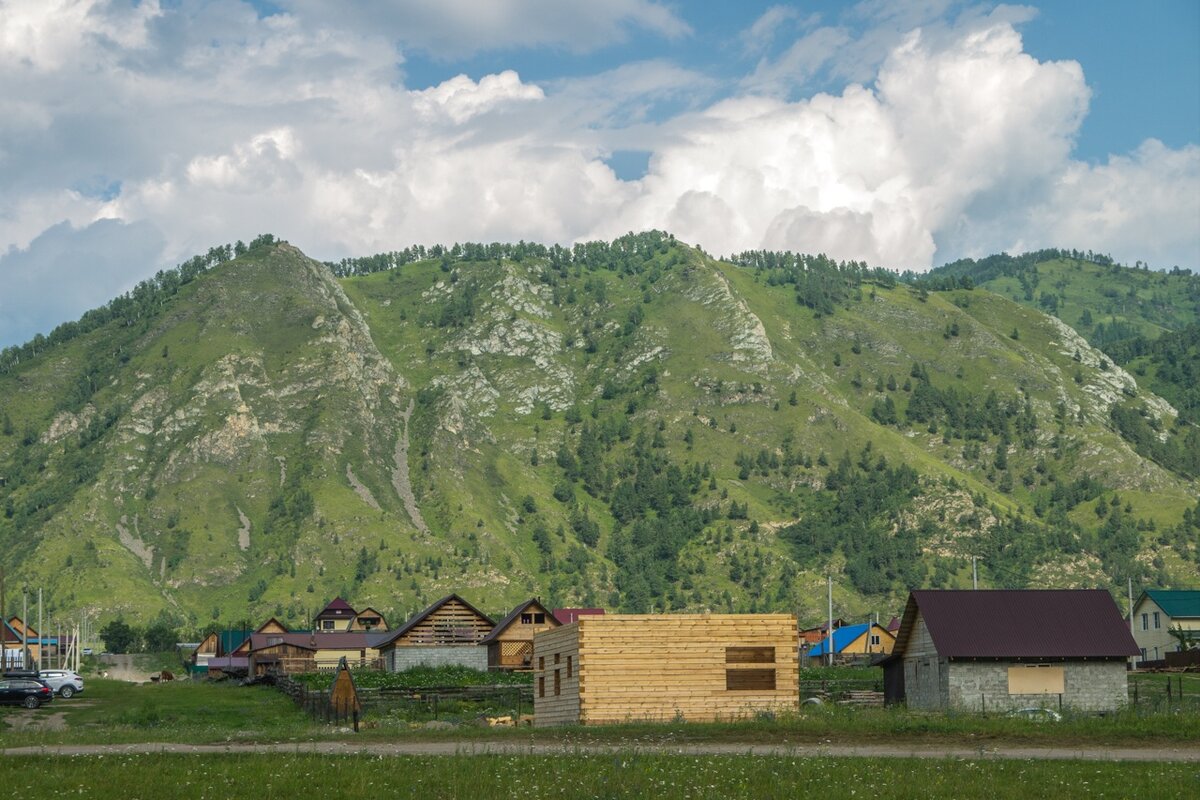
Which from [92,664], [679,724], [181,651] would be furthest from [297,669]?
[679,724]

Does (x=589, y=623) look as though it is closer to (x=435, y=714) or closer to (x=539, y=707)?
(x=539, y=707)

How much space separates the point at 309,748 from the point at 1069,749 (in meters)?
22.0

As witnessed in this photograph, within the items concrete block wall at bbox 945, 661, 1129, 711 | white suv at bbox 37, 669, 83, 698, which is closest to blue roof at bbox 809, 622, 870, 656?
white suv at bbox 37, 669, 83, 698

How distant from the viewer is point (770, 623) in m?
56.5

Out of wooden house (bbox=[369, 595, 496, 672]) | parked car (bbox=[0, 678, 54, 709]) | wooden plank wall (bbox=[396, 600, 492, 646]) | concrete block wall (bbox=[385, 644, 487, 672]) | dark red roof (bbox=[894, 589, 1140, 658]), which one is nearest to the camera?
dark red roof (bbox=[894, 589, 1140, 658])

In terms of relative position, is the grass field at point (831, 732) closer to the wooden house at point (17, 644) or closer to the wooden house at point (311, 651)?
the wooden house at point (311, 651)

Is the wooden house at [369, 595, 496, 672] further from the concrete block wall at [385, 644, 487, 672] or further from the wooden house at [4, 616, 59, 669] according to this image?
the wooden house at [4, 616, 59, 669]

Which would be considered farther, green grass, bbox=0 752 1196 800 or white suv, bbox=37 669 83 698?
white suv, bbox=37 669 83 698

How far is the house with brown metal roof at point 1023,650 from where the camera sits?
204 ft

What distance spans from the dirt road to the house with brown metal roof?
19686mm

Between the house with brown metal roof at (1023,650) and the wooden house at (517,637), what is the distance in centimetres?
5996

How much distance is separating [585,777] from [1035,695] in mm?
34442

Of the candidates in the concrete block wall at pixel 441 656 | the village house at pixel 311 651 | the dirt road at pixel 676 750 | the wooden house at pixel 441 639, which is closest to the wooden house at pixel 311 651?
the village house at pixel 311 651

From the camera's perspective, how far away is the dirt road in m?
39.3
